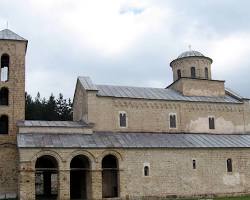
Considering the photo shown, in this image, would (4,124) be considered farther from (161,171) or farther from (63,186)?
(161,171)

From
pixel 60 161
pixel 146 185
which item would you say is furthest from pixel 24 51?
pixel 146 185

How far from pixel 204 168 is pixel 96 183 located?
7861 mm

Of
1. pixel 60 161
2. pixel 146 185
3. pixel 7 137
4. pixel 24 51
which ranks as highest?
pixel 24 51

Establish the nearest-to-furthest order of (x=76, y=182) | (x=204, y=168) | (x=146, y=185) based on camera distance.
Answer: (x=146, y=185), (x=204, y=168), (x=76, y=182)

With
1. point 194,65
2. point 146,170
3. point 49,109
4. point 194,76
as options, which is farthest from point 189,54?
point 49,109

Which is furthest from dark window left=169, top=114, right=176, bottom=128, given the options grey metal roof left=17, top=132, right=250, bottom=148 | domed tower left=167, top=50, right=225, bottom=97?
domed tower left=167, top=50, right=225, bottom=97

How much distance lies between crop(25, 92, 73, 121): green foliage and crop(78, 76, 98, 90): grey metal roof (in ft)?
73.3

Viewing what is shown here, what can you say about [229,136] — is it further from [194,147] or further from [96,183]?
[96,183]

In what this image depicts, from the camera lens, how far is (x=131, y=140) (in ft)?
89.2

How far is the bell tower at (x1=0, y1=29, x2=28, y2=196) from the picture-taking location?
83.9 feet

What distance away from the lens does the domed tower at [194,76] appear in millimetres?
32812

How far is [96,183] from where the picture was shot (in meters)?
24.7

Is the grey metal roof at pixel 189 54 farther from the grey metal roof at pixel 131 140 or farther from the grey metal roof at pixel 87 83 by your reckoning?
the grey metal roof at pixel 87 83

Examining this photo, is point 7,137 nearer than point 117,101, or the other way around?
point 7,137
